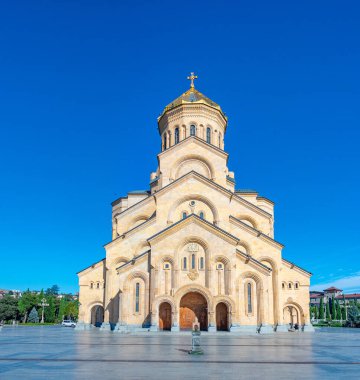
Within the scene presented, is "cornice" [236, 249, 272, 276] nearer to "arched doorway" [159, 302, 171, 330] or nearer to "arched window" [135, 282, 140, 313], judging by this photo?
"arched doorway" [159, 302, 171, 330]

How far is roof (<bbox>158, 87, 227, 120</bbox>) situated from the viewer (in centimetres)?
4291

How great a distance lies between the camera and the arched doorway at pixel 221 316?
103 ft

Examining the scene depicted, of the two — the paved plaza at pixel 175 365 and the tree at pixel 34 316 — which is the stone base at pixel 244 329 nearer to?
the paved plaza at pixel 175 365

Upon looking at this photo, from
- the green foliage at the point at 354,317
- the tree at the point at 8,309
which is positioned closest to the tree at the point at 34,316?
the tree at the point at 8,309

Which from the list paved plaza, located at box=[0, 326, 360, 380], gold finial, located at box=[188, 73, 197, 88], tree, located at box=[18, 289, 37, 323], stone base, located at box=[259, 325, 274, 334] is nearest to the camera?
paved plaza, located at box=[0, 326, 360, 380]

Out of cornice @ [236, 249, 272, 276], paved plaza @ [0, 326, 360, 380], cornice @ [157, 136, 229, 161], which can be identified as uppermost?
cornice @ [157, 136, 229, 161]

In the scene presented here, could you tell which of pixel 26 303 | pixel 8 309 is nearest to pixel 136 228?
pixel 26 303

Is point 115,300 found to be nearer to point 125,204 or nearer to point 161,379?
point 125,204

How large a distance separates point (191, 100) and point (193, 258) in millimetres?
18384

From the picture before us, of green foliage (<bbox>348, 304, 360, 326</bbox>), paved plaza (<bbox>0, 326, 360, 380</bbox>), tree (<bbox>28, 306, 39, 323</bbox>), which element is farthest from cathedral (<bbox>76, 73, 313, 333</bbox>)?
tree (<bbox>28, 306, 39, 323</bbox>)

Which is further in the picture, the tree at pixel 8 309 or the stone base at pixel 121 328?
the tree at pixel 8 309

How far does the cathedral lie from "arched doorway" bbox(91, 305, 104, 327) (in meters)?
0.10

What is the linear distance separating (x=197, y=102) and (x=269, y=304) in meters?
20.5

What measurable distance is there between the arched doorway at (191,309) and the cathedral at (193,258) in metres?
0.07
